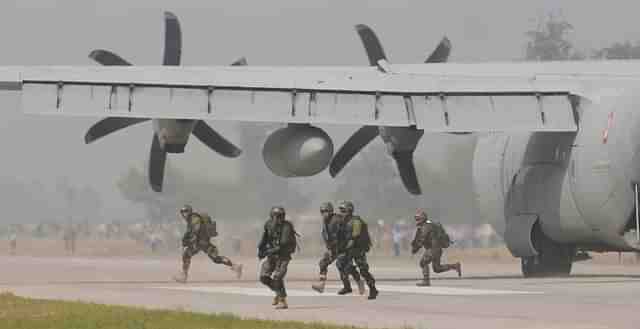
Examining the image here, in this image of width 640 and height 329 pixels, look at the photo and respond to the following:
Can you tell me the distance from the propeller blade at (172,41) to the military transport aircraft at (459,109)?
185 cm

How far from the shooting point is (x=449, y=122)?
30609 millimetres

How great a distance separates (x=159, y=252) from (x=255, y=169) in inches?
417

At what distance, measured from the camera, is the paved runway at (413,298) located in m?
21.0

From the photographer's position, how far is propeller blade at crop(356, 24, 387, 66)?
117 feet

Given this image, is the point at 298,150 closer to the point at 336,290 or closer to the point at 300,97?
the point at 300,97

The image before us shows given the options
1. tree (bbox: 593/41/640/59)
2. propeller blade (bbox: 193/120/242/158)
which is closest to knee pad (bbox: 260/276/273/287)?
propeller blade (bbox: 193/120/242/158)

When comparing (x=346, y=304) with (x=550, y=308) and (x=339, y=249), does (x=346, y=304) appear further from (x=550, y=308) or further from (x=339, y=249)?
(x=550, y=308)

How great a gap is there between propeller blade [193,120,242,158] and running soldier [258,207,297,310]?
10159 millimetres

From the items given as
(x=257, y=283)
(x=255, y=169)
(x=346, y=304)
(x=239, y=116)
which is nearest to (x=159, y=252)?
(x=255, y=169)

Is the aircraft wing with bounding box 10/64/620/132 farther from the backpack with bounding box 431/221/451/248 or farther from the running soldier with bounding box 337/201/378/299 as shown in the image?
the running soldier with bounding box 337/201/378/299

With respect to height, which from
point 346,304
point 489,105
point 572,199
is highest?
point 489,105

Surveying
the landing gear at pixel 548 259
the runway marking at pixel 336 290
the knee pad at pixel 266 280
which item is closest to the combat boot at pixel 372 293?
the runway marking at pixel 336 290

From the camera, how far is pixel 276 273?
23719 millimetres

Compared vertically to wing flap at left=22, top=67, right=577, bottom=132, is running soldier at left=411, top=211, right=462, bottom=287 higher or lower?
lower
